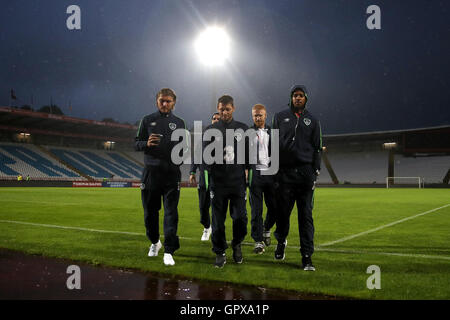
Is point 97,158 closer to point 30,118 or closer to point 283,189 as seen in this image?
point 30,118

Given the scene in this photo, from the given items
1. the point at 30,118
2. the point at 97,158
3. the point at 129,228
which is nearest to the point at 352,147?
the point at 97,158

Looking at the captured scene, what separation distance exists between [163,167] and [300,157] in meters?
1.80

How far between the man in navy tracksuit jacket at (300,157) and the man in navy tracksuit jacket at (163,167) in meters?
1.38

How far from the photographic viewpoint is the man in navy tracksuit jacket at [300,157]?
4906 millimetres

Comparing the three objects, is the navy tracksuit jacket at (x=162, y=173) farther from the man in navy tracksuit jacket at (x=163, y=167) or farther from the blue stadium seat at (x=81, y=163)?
the blue stadium seat at (x=81, y=163)

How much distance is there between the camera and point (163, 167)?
5211 mm

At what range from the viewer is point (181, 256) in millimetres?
5637

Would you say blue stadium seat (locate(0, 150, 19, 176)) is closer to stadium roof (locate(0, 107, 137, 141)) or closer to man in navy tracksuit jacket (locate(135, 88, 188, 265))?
stadium roof (locate(0, 107, 137, 141))

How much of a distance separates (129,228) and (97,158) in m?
50.0

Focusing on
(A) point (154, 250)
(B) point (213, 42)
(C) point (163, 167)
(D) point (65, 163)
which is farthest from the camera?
(D) point (65, 163)

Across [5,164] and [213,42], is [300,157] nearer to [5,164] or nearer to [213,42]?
[213,42]
